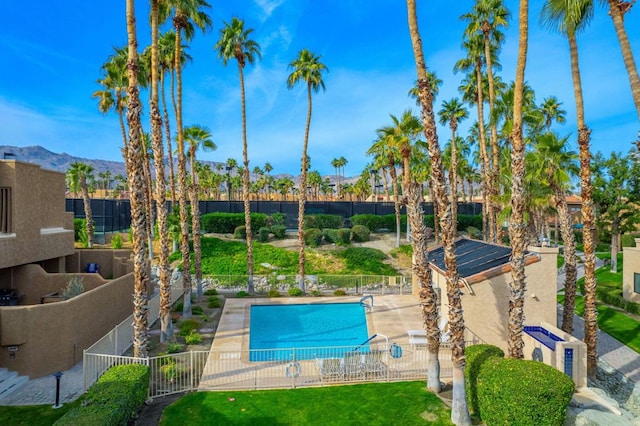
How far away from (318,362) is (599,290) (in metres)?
22.8

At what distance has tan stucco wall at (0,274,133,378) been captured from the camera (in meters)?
12.9

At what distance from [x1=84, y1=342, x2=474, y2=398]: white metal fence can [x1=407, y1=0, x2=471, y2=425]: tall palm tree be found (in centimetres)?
323

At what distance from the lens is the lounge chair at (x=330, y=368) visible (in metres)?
13.2

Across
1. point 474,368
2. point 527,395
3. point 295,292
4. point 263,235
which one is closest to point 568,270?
point 474,368

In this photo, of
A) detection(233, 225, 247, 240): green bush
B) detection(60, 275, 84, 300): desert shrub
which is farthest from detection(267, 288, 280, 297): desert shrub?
detection(233, 225, 247, 240): green bush

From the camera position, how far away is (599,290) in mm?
26500

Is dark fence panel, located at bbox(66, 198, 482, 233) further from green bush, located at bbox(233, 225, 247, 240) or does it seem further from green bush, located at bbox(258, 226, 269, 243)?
green bush, located at bbox(258, 226, 269, 243)

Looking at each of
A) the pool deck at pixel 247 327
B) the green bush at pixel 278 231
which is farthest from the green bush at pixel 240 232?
the pool deck at pixel 247 327

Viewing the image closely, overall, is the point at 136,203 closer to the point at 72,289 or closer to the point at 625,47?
the point at 72,289

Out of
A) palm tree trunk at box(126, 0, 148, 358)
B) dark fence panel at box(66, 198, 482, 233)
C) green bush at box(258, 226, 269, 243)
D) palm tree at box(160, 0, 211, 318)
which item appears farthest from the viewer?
dark fence panel at box(66, 198, 482, 233)

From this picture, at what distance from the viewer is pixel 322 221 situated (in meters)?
44.7

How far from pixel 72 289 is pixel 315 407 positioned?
11.8m

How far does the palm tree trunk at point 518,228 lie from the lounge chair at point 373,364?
419cm

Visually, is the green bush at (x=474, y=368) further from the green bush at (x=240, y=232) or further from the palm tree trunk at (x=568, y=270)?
the green bush at (x=240, y=232)
